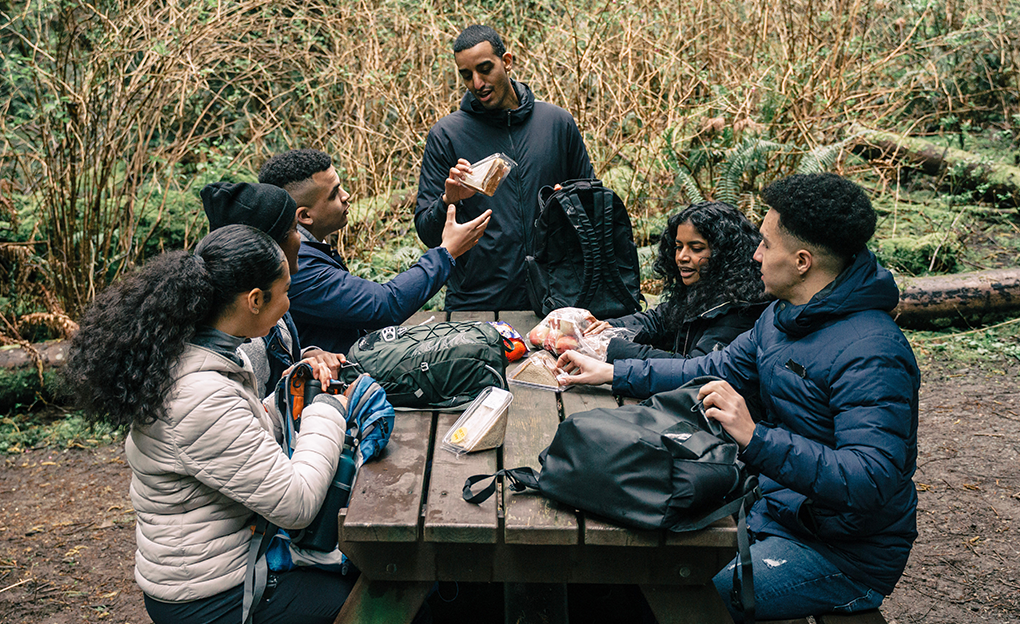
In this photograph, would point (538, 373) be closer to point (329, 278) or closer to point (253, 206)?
point (329, 278)

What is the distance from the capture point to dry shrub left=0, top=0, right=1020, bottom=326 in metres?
5.64

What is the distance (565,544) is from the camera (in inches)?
78.1

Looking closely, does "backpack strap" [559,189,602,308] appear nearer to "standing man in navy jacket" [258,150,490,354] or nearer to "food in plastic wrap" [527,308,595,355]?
"food in plastic wrap" [527,308,595,355]

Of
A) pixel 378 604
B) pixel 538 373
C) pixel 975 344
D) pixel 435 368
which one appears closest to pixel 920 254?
pixel 975 344

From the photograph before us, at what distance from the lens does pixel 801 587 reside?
86.2 inches

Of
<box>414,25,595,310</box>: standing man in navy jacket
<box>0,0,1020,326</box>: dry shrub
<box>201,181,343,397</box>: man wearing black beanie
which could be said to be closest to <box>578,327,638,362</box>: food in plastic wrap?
<box>414,25,595,310</box>: standing man in navy jacket

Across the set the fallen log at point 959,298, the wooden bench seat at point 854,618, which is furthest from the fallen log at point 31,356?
the fallen log at point 959,298

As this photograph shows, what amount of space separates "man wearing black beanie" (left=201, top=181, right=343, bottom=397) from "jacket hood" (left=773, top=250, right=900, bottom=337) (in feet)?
4.77

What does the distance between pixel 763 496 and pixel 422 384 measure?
1.12m

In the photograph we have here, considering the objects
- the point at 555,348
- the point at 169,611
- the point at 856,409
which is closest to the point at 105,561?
the point at 169,611

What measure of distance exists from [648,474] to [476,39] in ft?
8.65

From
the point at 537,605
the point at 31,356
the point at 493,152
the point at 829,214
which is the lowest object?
the point at 31,356

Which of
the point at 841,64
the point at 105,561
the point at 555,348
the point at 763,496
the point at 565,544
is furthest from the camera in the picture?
the point at 841,64

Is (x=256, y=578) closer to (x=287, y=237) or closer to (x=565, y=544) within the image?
(x=565, y=544)
